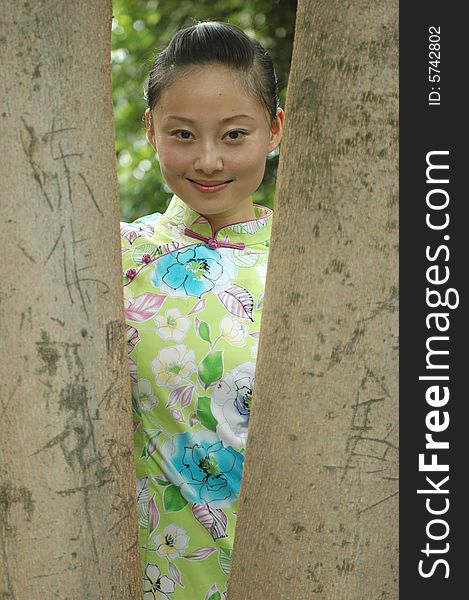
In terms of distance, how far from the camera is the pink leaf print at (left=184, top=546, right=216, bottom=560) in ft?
8.20

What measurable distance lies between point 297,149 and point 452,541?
73cm

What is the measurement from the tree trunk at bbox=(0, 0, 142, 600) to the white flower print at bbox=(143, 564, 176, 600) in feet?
2.03

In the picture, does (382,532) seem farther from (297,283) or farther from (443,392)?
(297,283)

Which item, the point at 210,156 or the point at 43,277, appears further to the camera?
the point at 210,156

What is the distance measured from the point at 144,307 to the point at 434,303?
88cm

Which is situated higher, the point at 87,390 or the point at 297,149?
the point at 297,149

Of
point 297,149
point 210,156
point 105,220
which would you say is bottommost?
point 105,220

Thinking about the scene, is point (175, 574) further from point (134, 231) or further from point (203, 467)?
point (134, 231)

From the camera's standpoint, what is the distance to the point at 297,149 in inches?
73.8

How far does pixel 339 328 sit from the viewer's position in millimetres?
1818

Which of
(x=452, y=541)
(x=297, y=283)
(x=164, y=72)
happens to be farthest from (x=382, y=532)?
(x=164, y=72)

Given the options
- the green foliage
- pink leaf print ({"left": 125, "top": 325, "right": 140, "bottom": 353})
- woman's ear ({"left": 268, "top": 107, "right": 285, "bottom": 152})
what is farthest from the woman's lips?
the green foliage

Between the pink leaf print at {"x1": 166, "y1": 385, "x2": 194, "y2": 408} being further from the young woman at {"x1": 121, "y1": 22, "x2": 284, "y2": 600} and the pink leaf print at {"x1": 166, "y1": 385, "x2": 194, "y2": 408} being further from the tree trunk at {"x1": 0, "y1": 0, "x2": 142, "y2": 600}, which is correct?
the tree trunk at {"x1": 0, "y1": 0, "x2": 142, "y2": 600}

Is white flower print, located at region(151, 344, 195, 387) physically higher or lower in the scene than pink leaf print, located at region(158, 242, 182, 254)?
lower
